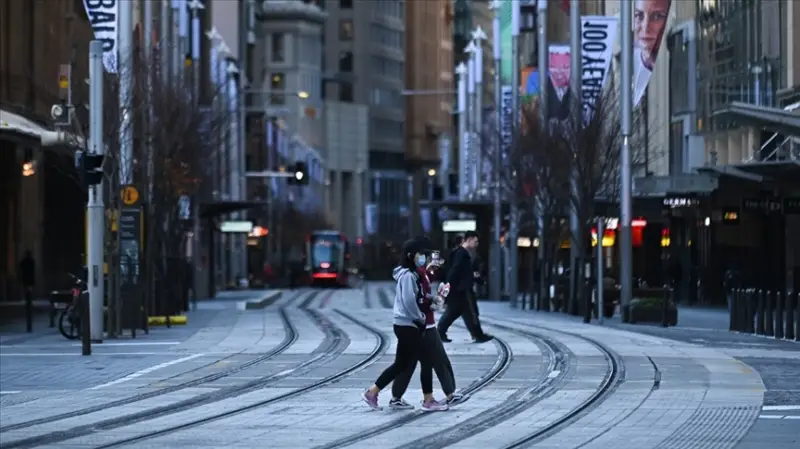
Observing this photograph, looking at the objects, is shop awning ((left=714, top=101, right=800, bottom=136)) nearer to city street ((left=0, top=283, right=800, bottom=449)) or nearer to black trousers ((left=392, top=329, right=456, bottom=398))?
city street ((left=0, top=283, right=800, bottom=449))

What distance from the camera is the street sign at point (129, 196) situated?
37469 millimetres

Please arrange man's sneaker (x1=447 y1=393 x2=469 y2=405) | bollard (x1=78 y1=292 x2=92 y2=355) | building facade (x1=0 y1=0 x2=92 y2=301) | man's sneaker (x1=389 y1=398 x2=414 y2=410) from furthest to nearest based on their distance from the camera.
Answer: building facade (x1=0 y1=0 x2=92 y2=301), bollard (x1=78 y1=292 x2=92 y2=355), man's sneaker (x1=447 y1=393 x2=469 y2=405), man's sneaker (x1=389 y1=398 x2=414 y2=410)

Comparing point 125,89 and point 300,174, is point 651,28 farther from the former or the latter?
point 300,174

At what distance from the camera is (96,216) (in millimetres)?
32969

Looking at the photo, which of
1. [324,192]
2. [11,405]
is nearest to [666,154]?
[11,405]

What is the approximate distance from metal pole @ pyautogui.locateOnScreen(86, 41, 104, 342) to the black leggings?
1449 cm

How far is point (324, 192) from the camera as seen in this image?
189 m

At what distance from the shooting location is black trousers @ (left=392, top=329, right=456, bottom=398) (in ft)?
62.7

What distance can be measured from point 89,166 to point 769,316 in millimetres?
13050

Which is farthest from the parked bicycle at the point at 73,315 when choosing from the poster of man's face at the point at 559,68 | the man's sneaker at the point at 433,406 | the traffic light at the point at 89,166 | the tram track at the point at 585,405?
the poster of man's face at the point at 559,68

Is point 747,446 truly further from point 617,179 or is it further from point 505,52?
point 505,52

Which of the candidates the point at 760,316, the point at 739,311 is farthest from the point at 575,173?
the point at 760,316

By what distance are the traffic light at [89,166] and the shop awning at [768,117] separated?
1055 cm

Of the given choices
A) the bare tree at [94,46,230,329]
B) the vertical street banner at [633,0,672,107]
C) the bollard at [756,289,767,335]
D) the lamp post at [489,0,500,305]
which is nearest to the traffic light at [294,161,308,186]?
the lamp post at [489,0,500,305]
